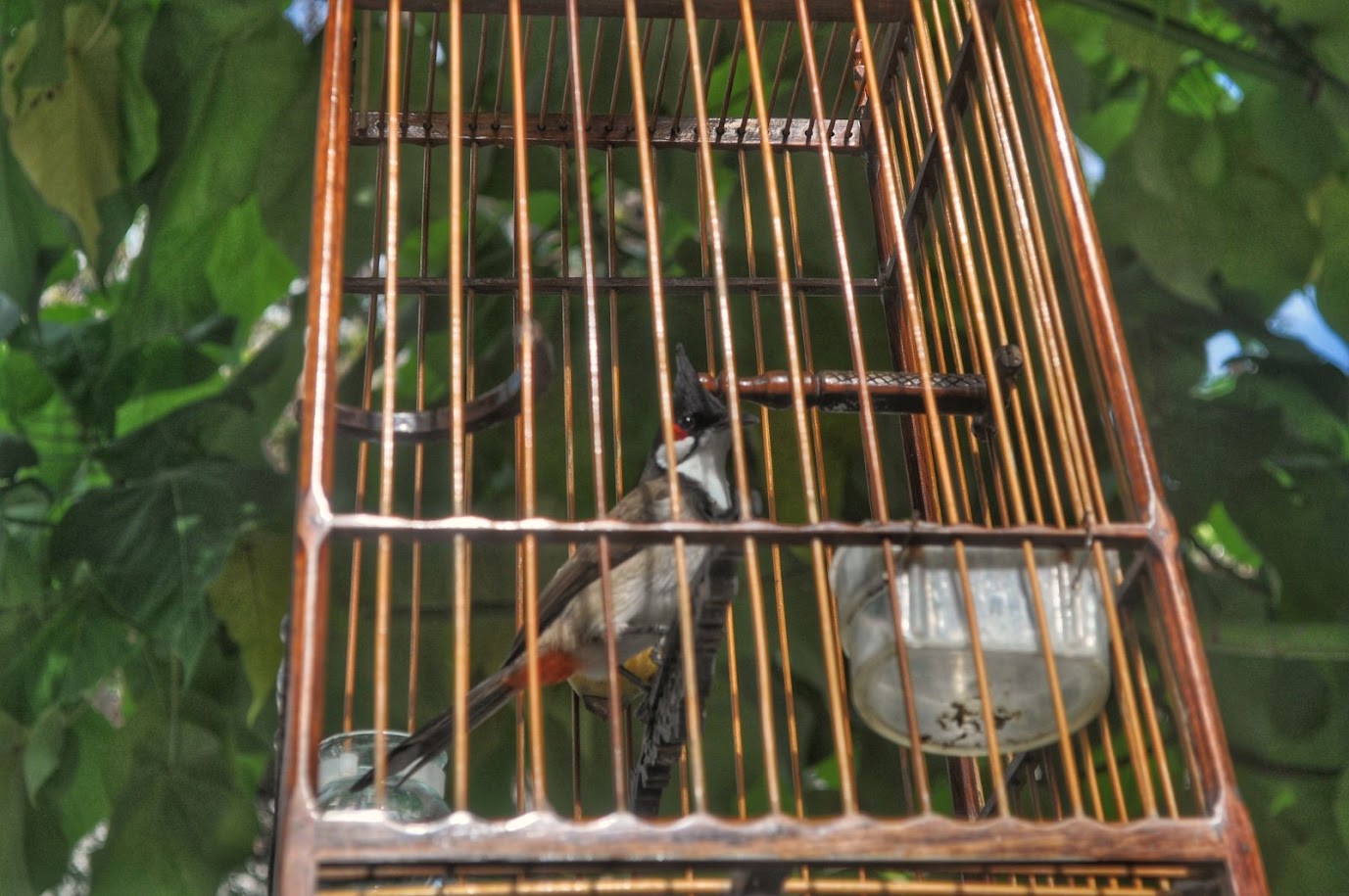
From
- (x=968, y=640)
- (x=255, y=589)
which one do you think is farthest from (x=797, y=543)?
(x=255, y=589)

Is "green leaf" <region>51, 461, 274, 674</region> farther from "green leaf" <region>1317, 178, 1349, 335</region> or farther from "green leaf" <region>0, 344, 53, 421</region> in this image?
"green leaf" <region>1317, 178, 1349, 335</region>

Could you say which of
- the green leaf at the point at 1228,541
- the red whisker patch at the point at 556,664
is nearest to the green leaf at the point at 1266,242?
the green leaf at the point at 1228,541

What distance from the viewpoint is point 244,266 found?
2.00 m

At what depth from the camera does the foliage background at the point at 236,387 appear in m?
1.77

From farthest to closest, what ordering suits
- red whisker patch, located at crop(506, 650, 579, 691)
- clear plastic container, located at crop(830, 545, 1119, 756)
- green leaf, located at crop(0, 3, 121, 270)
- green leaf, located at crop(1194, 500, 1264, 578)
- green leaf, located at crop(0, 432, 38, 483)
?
1. green leaf, located at crop(1194, 500, 1264, 578)
2. green leaf, located at crop(0, 432, 38, 483)
3. green leaf, located at crop(0, 3, 121, 270)
4. red whisker patch, located at crop(506, 650, 579, 691)
5. clear plastic container, located at crop(830, 545, 1119, 756)

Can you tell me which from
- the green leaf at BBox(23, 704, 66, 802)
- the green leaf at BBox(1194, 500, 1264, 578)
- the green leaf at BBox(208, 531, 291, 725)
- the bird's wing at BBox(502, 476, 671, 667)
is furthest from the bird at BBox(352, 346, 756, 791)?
Result: the green leaf at BBox(1194, 500, 1264, 578)

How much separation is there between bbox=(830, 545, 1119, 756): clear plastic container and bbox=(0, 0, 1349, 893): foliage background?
868 millimetres

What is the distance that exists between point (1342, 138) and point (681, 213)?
835 millimetres

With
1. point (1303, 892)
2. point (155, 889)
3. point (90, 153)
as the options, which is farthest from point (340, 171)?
point (1303, 892)

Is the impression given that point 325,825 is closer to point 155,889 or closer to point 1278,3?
point 155,889

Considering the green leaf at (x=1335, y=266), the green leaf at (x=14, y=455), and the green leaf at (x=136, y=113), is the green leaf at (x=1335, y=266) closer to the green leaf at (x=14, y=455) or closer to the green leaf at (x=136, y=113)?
the green leaf at (x=136, y=113)

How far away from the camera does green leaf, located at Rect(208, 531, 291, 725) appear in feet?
5.90

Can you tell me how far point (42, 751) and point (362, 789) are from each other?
0.98 meters

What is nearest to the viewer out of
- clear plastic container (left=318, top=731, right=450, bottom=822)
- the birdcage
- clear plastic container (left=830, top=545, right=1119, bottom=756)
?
the birdcage
